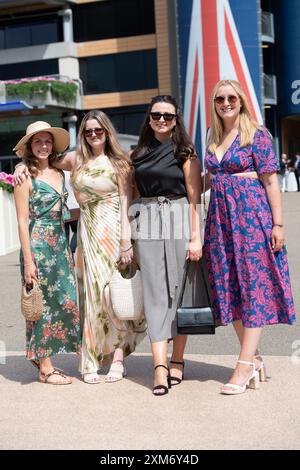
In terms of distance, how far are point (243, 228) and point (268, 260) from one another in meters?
0.26

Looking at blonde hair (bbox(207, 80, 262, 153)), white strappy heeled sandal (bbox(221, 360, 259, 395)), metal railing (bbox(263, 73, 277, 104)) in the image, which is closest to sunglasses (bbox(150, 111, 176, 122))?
blonde hair (bbox(207, 80, 262, 153))

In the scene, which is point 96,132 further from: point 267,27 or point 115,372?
point 267,27

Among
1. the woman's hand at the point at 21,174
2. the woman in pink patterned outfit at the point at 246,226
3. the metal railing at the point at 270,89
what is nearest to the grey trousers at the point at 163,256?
the woman in pink patterned outfit at the point at 246,226

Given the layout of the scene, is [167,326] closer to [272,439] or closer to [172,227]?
[172,227]

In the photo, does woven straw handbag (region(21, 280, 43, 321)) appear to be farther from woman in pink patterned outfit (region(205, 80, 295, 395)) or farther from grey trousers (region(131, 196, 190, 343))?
woman in pink patterned outfit (region(205, 80, 295, 395))

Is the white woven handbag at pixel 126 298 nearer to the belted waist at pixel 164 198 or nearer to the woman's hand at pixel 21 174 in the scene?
the belted waist at pixel 164 198

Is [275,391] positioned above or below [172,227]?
below

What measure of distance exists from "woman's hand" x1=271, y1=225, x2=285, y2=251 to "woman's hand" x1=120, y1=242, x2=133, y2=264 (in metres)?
0.98

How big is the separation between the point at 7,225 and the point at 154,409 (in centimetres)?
1088

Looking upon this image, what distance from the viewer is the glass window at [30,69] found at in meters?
40.5

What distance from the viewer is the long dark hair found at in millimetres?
5117

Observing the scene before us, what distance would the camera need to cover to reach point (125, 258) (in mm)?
5359

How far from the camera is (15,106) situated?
38031 mm
